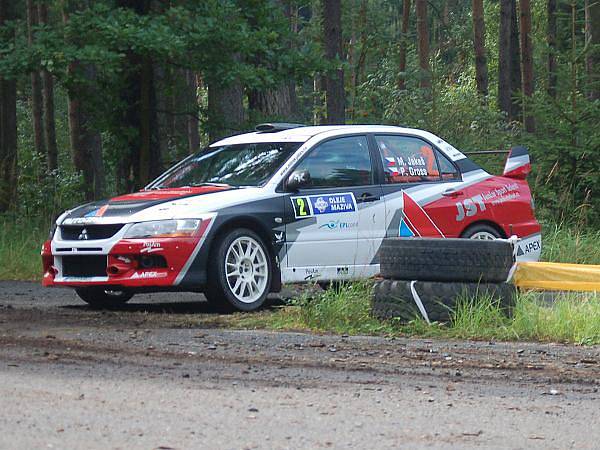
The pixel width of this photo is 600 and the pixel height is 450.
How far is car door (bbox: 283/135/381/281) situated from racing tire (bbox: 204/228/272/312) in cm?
30

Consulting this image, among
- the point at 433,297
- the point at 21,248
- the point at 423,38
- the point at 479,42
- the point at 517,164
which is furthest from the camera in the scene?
the point at 423,38

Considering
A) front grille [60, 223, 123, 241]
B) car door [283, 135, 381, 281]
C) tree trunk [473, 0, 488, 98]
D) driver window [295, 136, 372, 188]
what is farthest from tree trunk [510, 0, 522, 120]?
front grille [60, 223, 123, 241]

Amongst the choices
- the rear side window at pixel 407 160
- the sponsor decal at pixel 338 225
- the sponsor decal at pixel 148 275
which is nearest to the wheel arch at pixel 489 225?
the rear side window at pixel 407 160

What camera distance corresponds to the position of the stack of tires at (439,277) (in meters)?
9.68

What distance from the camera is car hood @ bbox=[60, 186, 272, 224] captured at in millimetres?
10820

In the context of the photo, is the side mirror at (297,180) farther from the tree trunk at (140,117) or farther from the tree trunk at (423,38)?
the tree trunk at (423,38)

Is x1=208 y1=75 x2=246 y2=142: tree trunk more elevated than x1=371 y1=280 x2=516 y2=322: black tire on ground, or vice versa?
x1=208 y1=75 x2=246 y2=142: tree trunk

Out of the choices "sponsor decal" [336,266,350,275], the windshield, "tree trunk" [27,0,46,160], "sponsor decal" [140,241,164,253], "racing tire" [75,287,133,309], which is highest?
"tree trunk" [27,0,46,160]

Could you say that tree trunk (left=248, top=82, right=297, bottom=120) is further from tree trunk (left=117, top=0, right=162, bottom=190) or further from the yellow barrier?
the yellow barrier

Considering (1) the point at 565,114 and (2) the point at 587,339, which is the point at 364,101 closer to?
(1) the point at 565,114

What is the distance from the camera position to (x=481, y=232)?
499 inches

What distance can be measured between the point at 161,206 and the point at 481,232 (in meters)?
3.53

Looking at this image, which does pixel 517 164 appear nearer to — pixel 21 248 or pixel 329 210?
pixel 329 210

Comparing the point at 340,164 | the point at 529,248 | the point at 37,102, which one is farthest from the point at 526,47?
the point at 340,164
